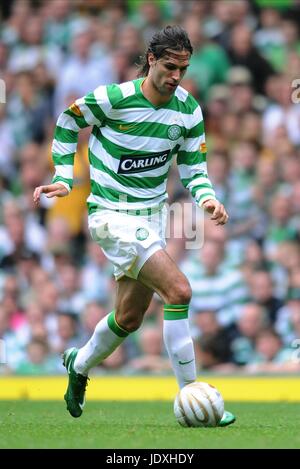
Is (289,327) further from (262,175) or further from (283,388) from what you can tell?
(262,175)

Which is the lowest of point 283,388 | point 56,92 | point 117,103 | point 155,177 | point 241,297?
point 283,388

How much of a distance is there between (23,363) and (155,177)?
463 centimetres

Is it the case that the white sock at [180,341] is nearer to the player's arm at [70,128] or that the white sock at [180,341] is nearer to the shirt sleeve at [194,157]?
the shirt sleeve at [194,157]

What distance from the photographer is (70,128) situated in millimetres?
7594

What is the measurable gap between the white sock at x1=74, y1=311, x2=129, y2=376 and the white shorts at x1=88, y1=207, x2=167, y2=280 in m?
0.32

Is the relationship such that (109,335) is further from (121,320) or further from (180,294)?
(180,294)

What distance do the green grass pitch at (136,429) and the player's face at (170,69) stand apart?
82.5 inches

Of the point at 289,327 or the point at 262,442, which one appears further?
the point at 289,327

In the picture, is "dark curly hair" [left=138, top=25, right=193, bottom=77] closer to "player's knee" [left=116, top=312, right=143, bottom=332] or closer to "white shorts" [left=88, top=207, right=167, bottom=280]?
"white shorts" [left=88, top=207, right=167, bottom=280]

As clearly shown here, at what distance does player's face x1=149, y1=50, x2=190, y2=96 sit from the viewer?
7.24m

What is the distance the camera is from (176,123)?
751 cm

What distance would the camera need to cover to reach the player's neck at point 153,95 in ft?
24.6

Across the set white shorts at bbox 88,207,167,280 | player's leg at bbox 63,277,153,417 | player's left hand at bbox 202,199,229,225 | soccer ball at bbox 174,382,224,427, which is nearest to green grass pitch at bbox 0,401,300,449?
soccer ball at bbox 174,382,224,427

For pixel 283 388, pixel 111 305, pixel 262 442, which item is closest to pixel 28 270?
pixel 111 305
